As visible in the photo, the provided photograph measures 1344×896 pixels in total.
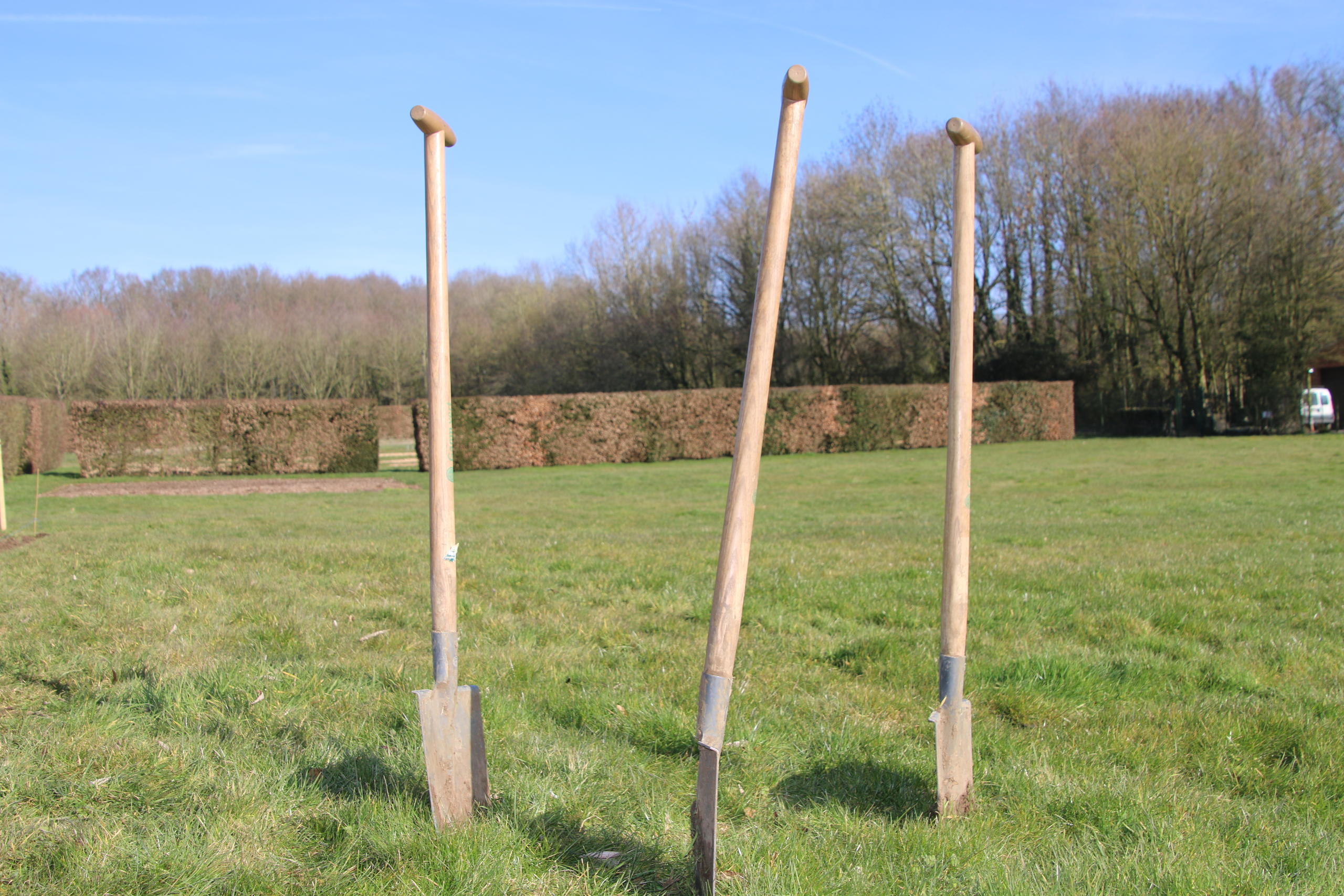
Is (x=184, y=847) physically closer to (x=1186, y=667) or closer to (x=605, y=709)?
(x=605, y=709)

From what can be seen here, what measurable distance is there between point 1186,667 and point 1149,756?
3.88 feet

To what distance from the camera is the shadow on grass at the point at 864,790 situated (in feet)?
8.34

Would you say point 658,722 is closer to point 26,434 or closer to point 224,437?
point 224,437

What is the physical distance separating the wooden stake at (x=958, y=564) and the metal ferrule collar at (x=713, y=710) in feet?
2.46

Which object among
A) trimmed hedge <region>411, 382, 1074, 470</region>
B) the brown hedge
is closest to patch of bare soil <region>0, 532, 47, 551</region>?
trimmed hedge <region>411, 382, 1074, 470</region>

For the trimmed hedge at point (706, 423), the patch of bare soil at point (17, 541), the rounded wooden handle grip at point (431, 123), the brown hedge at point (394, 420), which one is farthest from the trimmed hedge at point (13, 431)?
the rounded wooden handle grip at point (431, 123)

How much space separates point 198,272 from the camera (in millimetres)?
63031

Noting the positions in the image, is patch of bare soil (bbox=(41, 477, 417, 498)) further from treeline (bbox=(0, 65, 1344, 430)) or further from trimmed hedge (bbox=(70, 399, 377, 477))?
treeline (bbox=(0, 65, 1344, 430))

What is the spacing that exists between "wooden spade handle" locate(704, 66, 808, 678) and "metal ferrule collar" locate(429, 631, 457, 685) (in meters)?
→ 0.78

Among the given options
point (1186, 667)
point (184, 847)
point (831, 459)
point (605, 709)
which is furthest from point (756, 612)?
point (831, 459)

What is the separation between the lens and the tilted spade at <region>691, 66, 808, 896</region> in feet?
6.59

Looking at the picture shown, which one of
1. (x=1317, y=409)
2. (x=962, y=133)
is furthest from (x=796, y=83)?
(x=1317, y=409)

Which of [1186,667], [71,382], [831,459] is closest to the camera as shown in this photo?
[1186,667]

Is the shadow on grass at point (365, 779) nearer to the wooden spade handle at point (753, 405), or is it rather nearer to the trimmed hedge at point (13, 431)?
the wooden spade handle at point (753, 405)
